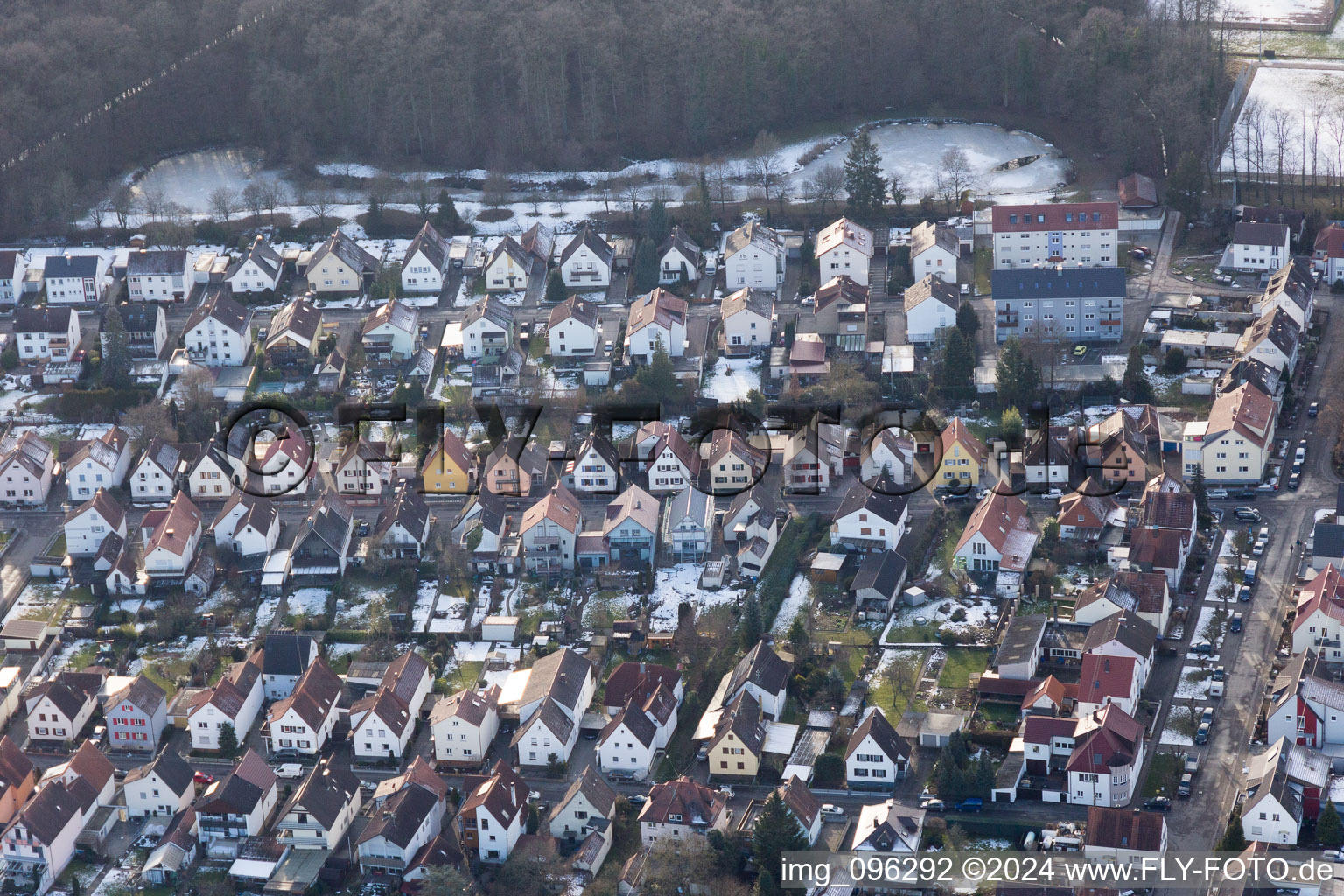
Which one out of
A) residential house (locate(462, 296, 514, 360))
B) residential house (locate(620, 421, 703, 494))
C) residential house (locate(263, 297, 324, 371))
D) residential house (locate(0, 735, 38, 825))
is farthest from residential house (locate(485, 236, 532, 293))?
residential house (locate(0, 735, 38, 825))

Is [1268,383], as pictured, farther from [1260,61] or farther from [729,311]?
[1260,61]

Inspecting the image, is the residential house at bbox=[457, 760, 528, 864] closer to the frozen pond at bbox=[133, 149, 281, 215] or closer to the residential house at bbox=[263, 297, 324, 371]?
the residential house at bbox=[263, 297, 324, 371]

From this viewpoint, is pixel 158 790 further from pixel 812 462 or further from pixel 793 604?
pixel 812 462

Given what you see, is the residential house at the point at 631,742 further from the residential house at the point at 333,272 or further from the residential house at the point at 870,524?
the residential house at the point at 333,272

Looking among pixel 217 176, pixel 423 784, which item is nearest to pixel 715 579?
pixel 423 784

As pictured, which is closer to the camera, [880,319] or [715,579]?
[715,579]

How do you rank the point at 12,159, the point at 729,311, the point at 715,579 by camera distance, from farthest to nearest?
1. the point at 12,159
2. the point at 729,311
3. the point at 715,579

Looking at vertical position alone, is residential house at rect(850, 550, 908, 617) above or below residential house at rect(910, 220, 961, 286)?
below
